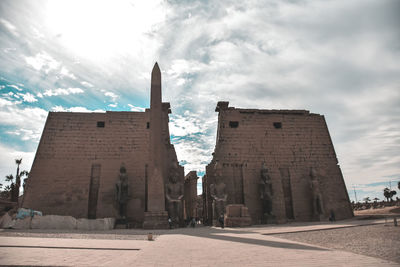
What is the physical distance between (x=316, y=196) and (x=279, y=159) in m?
3.12

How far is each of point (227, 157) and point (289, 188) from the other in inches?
173

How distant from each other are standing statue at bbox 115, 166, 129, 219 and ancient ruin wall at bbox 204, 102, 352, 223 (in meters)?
4.85

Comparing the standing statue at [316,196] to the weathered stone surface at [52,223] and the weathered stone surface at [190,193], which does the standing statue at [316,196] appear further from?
the weathered stone surface at [52,223]

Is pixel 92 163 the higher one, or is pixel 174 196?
pixel 92 163

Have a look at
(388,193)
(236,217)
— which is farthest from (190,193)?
(388,193)

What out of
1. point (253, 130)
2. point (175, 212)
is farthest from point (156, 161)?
point (253, 130)

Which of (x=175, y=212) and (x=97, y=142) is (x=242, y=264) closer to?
(x=175, y=212)

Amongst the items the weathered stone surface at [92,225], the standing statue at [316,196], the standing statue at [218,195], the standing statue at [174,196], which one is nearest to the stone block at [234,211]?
the standing statue at [218,195]

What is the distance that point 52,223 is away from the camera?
1141 cm

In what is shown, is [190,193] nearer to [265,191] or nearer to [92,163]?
[265,191]

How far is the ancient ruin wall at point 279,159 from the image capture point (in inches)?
651

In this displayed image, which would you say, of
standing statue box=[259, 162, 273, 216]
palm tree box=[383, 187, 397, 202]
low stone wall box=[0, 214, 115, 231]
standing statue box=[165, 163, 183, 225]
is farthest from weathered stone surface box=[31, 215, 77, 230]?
palm tree box=[383, 187, 397, 202]

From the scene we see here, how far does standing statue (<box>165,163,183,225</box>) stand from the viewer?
14.0 m

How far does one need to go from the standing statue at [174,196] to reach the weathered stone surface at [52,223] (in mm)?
4533
